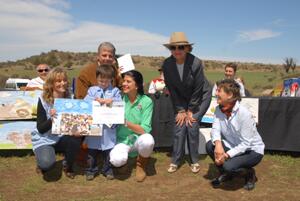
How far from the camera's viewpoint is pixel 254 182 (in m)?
5.11

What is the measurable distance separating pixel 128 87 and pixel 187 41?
1.15 metres

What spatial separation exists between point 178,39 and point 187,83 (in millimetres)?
686

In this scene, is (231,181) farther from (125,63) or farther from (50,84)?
(50,84)

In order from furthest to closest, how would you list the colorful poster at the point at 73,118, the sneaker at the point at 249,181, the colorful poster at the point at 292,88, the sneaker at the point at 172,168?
1. the colorful poster at the point at 292,88
2. the sneaker at the point at 172,168
3. the colorful poster at the point at 73,118
4. the sneaker at the point at 249,181

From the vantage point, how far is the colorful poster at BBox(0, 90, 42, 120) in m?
6.37

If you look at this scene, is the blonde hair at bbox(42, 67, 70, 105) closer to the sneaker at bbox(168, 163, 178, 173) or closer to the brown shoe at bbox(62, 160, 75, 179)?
the brown shoe at bbox(62, 160, 75, 179)

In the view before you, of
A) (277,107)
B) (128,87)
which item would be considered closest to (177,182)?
(128,87)

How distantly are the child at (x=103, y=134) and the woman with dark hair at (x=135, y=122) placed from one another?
0.17 m

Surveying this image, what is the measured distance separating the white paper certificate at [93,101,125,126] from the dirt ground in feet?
2.85

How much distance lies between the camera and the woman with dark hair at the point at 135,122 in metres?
5.22

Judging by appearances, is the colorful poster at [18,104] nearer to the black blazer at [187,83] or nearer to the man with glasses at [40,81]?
the man with glasses at [40,81]

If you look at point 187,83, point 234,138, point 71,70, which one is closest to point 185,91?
point 187,83

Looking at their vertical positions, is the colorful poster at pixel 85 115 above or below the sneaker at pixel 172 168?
above

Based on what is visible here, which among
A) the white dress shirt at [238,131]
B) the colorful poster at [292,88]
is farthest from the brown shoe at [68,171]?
the colorful poster at [292,88]
